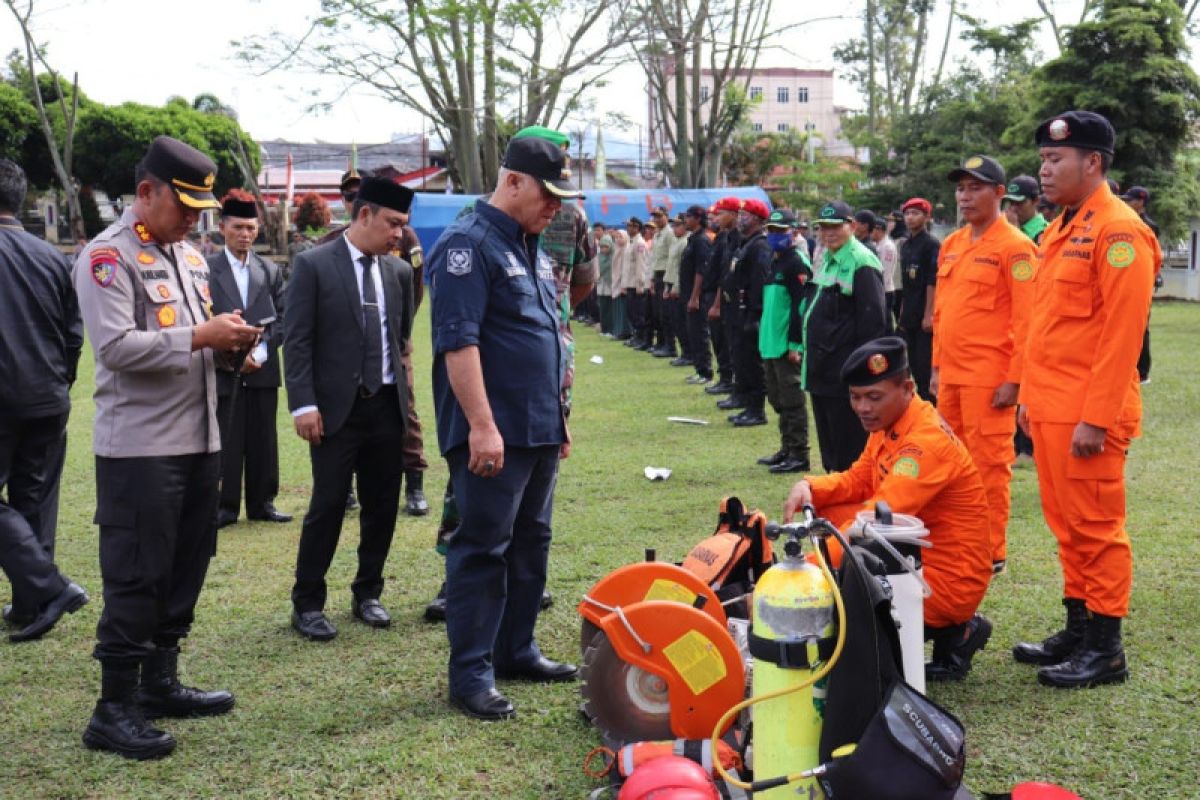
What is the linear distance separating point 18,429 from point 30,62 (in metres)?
31.6

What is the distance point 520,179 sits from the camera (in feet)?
13.5

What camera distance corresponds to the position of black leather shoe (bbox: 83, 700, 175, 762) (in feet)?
12.7

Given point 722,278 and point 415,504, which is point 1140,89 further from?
point 415,504

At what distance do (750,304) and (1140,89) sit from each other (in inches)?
725

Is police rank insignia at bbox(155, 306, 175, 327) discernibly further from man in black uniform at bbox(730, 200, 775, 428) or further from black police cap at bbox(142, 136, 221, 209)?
man in black uniform at bbox(730, 200, 775, 428)

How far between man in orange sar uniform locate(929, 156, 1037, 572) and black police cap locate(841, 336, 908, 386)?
118 centimetres

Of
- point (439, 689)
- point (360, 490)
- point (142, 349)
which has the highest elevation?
point (142, 349)

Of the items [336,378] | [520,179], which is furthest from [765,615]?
[336,378]

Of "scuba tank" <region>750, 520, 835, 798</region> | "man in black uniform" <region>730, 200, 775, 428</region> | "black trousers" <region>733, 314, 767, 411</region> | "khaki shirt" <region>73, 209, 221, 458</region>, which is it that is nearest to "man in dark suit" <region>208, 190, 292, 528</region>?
"khaki shirt" <region>73, 209, 221, 458</region>

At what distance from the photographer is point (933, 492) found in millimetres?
4207

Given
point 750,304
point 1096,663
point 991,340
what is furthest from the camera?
point 750,304

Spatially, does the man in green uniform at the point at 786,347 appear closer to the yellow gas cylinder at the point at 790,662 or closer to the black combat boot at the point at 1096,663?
the black combat boot at the point at 1096,663

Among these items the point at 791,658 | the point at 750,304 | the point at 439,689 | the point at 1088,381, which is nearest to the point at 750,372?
the point at 750,304

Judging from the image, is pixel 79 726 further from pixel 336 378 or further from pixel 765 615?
pixel 765 615
